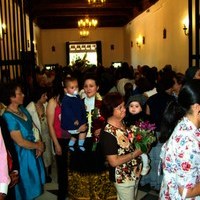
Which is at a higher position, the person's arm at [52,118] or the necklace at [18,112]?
the necklace at [18,112]

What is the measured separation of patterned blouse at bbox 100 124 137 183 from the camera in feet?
9.72

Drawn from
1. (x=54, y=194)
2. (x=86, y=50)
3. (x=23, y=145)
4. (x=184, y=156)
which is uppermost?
(x=86, y=50)

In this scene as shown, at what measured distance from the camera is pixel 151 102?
4.50 meters

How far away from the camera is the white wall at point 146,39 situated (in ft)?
32.7

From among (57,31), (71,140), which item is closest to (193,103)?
(71,140)

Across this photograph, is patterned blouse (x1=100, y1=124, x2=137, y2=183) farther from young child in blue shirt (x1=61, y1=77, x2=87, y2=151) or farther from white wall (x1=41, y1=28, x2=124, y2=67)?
white wall (x1=41, y1=28, x2=124, y2=67)

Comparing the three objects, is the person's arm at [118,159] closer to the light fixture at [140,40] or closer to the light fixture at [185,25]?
the light fixture at [185,25]

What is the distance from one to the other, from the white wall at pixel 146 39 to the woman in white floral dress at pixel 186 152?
7.24m

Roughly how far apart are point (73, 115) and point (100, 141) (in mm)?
1024

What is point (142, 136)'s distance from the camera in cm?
307

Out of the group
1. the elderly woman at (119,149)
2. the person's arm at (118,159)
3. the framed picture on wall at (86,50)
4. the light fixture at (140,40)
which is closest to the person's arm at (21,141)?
the elderly woman at (119,149)

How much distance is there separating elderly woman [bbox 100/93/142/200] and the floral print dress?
2.40ft

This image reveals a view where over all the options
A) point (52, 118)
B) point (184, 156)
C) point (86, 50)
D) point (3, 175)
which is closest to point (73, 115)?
point (52, 118)

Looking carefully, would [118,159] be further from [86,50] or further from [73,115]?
[86,50]
